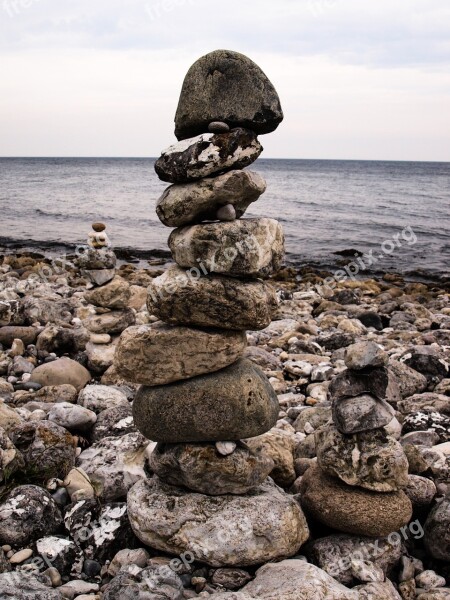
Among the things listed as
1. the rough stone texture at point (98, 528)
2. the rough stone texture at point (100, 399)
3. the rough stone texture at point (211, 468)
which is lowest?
the rough stone texture at point (98, 528)

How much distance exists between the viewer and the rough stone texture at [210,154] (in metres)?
5.59

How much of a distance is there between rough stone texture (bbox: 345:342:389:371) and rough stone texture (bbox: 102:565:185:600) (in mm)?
2400

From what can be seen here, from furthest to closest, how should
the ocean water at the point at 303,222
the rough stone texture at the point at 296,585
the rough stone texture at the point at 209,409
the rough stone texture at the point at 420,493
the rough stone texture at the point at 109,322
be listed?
the ocean water at the point at 303,222
the rough stone texture at the point at 109,322
the rough stone texture at the point at 420,493
the rough stone texture at the point at 209,409
the rough stone texture at the point at 296,585

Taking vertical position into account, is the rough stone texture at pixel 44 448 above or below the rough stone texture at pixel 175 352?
below

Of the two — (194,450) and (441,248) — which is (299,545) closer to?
(194,450)

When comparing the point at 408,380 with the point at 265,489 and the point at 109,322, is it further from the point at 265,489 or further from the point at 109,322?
the point at 109,322

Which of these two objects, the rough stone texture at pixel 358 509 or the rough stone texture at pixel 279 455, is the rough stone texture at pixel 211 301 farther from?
the rough stone texture at pixel 358 509


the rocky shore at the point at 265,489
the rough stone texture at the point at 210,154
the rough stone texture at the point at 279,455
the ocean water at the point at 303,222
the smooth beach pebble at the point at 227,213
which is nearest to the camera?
the rocky shore at the point at 265,489

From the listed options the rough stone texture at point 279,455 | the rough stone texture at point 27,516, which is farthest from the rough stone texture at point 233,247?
the rough stone texture at point 27,516

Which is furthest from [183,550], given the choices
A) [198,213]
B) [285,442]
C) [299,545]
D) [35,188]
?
[35,188]

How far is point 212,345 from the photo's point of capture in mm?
5969

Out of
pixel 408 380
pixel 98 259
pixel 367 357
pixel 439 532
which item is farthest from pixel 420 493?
pixel 98 259

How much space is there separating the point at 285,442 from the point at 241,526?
1536 mm

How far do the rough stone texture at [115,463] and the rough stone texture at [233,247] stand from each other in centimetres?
251
